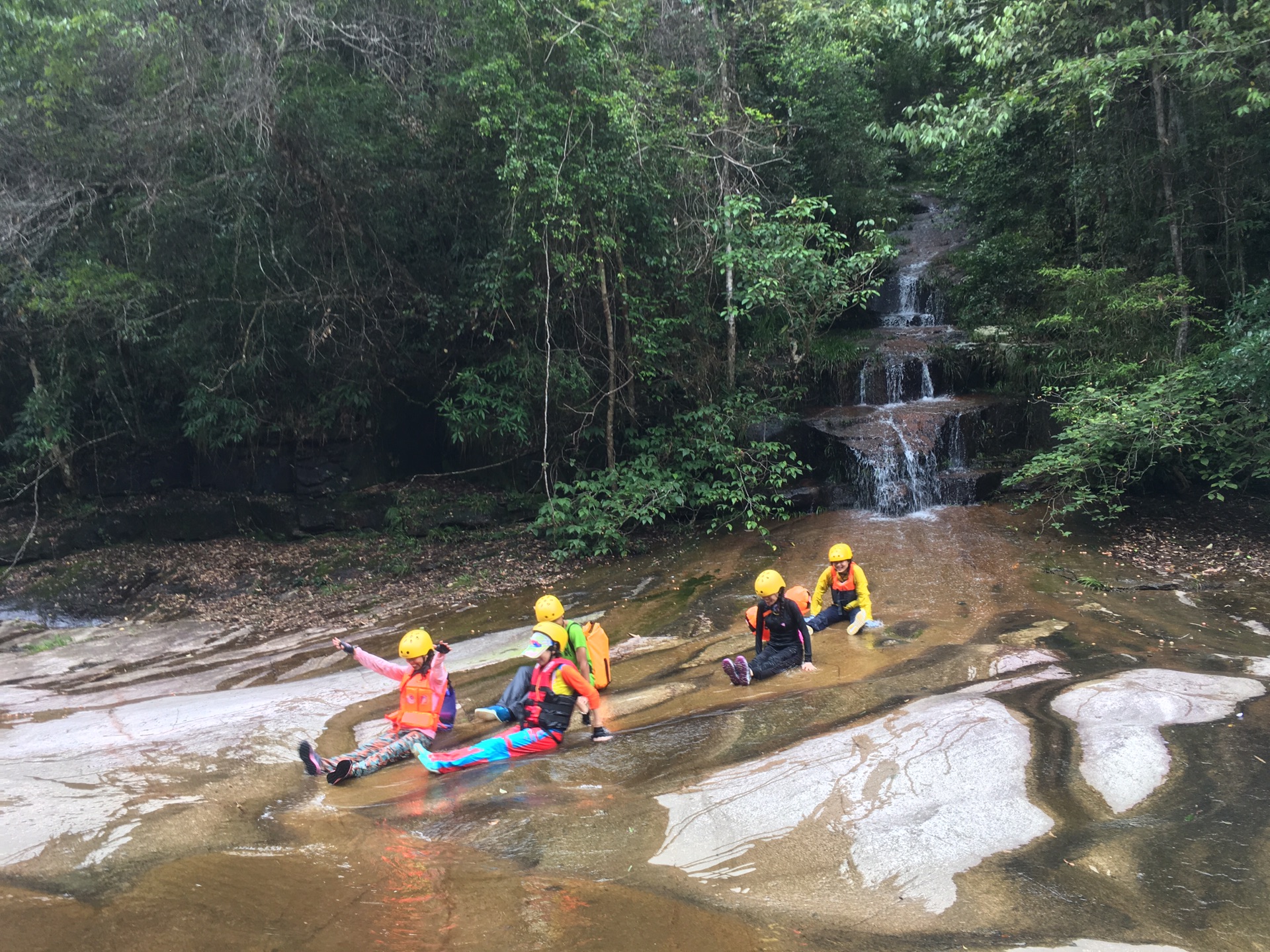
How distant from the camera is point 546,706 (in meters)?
5.70

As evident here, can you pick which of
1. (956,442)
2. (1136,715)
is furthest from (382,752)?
(956,442)

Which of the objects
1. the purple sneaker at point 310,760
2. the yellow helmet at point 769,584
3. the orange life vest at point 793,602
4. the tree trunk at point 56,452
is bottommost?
the purple sneaker at point 310,760

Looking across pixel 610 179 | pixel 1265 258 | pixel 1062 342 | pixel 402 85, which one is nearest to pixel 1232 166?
pixel 1265 258

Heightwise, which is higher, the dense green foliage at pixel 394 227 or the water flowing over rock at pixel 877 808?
the dense green foliage at pixel 394 227

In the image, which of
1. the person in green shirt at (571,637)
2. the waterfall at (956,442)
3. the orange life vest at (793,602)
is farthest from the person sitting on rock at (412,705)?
the waterfall at (956,442)

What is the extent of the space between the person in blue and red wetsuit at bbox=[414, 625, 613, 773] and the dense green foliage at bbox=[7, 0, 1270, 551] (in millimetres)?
6463

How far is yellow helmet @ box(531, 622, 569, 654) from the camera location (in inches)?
225

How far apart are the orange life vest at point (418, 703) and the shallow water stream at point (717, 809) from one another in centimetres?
39

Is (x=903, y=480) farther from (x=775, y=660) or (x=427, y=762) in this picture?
(x=427, y=762)

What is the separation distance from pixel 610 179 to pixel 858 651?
7.52m

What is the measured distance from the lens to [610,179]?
38.0ft

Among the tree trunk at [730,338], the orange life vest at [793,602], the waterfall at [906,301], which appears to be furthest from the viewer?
the waterfall at [906,301]

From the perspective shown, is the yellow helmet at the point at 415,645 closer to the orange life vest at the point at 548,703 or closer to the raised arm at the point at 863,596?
the orange life vest at the point at 548,703

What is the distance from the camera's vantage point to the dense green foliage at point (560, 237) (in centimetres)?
1078
